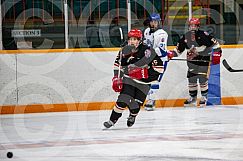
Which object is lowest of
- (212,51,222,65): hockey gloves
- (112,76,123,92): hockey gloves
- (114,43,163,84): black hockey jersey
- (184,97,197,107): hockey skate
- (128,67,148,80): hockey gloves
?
(184,97,197,107): hockey skate

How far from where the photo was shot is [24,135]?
25.0 ft

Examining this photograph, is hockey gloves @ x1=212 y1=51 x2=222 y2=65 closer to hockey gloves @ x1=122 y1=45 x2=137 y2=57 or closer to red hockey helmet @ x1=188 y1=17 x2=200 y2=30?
red hockey helmet @ x1=188 y1=17 x2=200 y2=30

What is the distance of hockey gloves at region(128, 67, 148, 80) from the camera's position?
8.17 meters

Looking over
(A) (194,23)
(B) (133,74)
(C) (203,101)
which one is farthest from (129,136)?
(A) (194,23)

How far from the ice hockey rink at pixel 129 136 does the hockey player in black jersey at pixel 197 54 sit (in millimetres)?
483

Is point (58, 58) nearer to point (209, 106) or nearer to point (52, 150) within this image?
point (209, 106)

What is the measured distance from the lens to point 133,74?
8172 millimetres

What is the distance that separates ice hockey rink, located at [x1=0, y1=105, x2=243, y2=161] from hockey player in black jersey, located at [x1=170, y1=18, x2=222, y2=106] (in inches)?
19.0

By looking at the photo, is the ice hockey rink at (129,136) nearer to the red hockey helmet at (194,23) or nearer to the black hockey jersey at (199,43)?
the black hockey jersey at (199,43)

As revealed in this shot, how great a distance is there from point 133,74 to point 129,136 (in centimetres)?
107

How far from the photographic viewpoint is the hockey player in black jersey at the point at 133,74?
807 cm

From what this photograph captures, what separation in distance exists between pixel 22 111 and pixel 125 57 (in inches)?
108

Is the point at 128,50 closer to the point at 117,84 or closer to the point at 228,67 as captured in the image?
the point at 117,84

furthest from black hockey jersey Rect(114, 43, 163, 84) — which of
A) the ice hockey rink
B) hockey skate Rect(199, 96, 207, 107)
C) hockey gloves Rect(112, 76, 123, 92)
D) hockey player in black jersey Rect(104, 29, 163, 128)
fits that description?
hockey skate Rect(199, 96, 207, 107)
